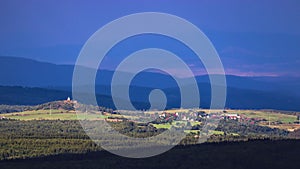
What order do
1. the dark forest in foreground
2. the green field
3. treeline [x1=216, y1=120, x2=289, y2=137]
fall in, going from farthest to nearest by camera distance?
the green field < treeline [x1=216, y1=120, x2=289, y2=137] < the dark forest in foreground

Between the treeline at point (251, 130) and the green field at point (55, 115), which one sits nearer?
the treeline at point (251, 130)

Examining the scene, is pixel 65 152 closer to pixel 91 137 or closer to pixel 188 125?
pixel 91 137

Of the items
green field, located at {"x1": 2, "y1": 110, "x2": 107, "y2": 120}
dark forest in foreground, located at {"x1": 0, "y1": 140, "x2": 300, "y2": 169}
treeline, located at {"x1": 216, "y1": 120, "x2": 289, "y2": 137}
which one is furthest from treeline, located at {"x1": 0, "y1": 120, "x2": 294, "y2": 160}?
dark forest in foreground, located at {"x1": 0, "y1": 140, "x2": 300, "y2": 169}

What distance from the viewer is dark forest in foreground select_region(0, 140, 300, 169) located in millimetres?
61219

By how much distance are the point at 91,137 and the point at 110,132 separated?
9.60 metres

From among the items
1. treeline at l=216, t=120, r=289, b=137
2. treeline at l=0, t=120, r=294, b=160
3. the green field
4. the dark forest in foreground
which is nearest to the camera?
the dark forest in foreground

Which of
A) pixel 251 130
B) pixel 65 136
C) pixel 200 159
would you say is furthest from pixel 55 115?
pixel 200 159

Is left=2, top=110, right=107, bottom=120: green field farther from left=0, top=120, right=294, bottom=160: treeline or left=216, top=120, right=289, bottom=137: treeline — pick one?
left=216, top=120, right=289, bottom=137: treeline

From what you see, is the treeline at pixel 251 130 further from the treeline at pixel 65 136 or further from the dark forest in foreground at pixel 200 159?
the dark forest in foreground at pixel 200 159

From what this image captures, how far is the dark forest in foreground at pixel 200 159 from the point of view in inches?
2410

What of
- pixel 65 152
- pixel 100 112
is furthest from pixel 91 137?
pixel 100 112

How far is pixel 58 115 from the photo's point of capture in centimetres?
13400

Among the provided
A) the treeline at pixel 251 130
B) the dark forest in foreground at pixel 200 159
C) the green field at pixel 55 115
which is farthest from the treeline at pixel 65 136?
the dark forest in foreground at pixel 200 159

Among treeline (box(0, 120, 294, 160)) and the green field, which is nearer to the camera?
treeline (box(0, 120, 294, 160))
